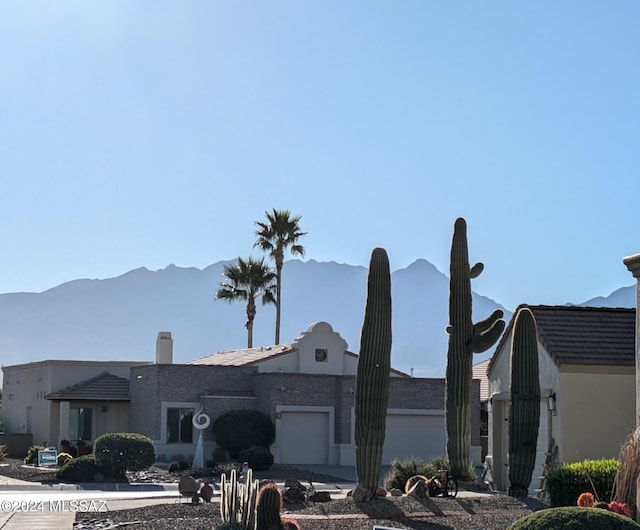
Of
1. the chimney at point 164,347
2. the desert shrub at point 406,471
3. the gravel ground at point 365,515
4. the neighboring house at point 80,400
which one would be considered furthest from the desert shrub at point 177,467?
the gravel ground at point 365,515

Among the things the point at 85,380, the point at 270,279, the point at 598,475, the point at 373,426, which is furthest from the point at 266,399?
the point at 598,475

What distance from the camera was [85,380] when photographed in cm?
4472

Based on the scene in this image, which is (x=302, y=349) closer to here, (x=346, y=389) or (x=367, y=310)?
(x=346, y=389)

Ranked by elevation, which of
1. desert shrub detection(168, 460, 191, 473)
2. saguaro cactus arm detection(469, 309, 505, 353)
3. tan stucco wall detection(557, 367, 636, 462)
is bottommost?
desert shrub detection(168, 460, 191, 473)

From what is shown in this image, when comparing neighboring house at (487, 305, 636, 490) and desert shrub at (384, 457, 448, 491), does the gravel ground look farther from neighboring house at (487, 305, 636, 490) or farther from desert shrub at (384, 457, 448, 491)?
neighboring house at (487, 305, 636, 490)

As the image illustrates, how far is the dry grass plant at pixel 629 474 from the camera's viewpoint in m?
14.5

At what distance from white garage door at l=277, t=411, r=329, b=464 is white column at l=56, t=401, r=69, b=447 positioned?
30.7 ft

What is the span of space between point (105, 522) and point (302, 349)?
80.6ft

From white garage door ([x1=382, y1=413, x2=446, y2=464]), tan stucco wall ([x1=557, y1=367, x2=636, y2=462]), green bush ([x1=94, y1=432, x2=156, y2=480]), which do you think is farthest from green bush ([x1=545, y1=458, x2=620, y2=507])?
white garage door ([x1=382, y1=413, x2=446, y2=464])

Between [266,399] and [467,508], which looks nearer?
[467,508]

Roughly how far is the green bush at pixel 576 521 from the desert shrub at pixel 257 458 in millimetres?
25455

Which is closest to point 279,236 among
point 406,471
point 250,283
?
point 250,283

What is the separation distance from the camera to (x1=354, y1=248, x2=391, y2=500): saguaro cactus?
20.0m

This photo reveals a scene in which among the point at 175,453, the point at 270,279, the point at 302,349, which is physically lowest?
the point at 175,453
